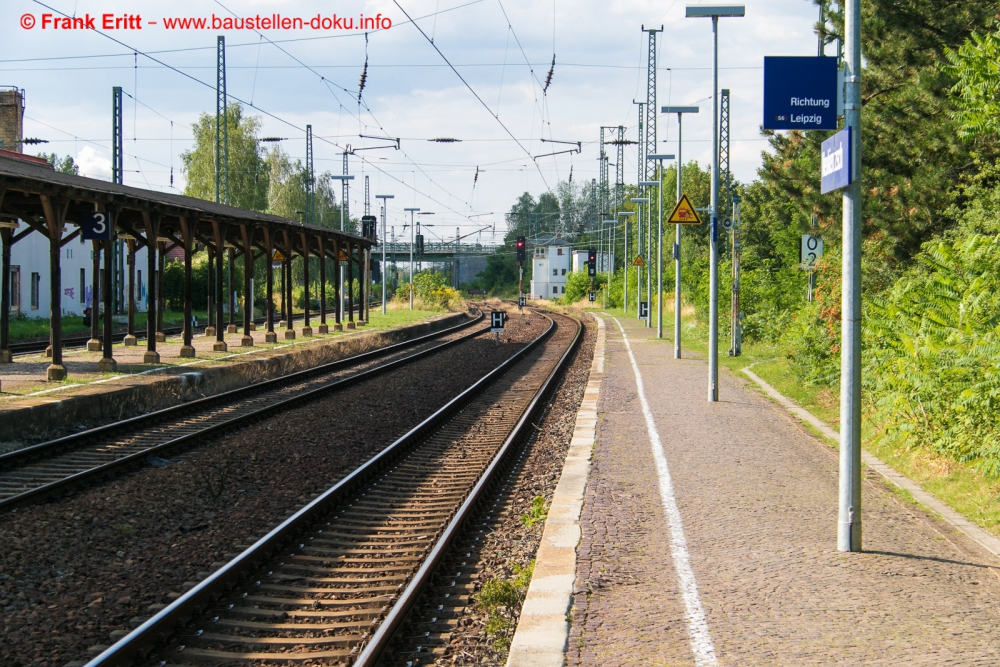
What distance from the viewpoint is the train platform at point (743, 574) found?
17.0 ft

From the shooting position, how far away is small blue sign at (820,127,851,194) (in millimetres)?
6641

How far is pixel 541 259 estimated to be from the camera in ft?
352

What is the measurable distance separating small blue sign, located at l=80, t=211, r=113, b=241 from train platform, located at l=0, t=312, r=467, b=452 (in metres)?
2.69

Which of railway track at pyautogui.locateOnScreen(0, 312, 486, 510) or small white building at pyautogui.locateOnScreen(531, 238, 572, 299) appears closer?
railway track at pyautogui.locateOnScreen(0, 312, 486, 510)

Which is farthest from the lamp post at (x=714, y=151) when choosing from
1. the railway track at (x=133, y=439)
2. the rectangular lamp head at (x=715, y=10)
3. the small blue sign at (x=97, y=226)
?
the small blue sign at (x=97, y=226)

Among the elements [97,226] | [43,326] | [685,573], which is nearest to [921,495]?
[685,573]

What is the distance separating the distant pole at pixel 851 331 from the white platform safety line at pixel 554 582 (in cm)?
203

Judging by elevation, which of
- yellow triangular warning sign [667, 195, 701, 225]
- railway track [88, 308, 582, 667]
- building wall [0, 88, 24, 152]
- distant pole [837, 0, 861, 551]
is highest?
building wall [0, 88, 24, 152]

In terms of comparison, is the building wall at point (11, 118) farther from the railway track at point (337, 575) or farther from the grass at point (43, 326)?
the railway track at point (337, 575)

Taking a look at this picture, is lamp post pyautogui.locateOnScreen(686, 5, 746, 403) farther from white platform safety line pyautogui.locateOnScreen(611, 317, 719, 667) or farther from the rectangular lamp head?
white platform safety line pyautogui.locateOnScreen(611, 317, 719, 667)

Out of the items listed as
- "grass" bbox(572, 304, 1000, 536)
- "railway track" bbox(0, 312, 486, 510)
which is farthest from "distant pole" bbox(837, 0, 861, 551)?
"railway track" bbox(0, 312, 486, 510)

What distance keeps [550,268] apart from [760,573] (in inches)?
4000

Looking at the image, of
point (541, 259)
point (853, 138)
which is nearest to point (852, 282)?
point (853, 138)

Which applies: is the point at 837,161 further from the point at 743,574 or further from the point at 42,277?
the point at 42,277
